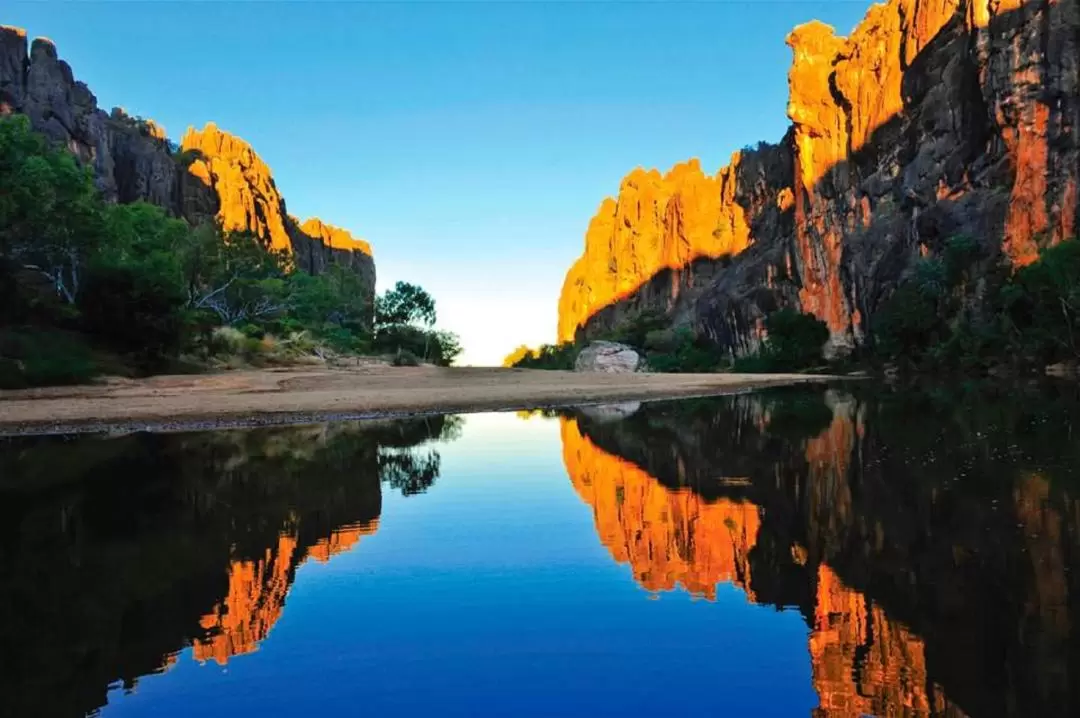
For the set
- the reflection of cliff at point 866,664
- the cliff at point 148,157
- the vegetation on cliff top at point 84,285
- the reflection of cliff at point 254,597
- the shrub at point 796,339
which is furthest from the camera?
the shrub at point 796,339

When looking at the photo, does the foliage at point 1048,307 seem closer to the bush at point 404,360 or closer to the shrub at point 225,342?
the bush at point 404,360

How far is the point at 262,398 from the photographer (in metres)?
28.5

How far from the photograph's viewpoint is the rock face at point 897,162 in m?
64.8

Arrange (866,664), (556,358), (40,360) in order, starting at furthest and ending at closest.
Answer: (556,358) < (40,360) < (866,664)

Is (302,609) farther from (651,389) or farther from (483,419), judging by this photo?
(651,389)

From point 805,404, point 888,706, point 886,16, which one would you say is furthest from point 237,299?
point 886,16

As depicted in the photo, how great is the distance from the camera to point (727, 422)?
23.4m

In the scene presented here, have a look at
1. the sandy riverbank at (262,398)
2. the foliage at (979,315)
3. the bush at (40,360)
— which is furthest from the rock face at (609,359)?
the bush at (40,360)

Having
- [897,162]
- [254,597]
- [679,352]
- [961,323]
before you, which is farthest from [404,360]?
[897,162]

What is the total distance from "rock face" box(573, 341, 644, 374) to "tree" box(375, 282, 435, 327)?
117 feet

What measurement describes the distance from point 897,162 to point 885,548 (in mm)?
99731

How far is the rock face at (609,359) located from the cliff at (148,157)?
50.1 metres

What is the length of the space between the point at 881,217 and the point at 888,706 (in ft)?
321

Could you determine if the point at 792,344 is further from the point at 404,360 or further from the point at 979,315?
the point at 404,360
